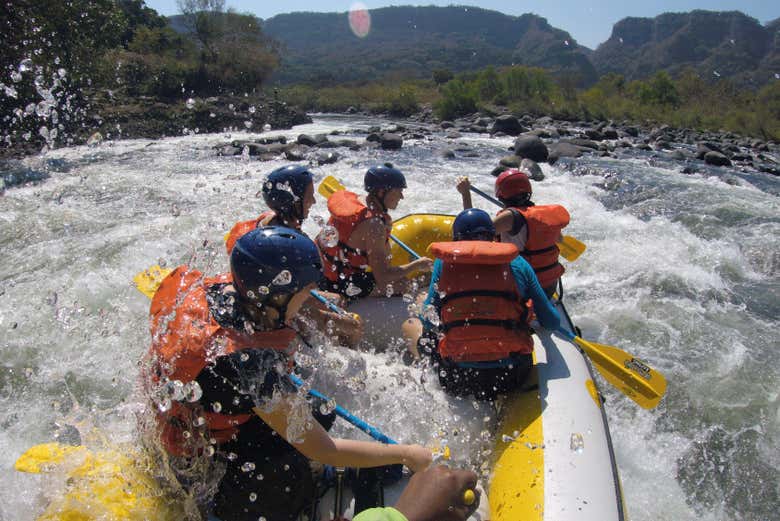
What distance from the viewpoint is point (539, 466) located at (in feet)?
8.30

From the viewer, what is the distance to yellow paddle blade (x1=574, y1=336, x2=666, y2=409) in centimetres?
336

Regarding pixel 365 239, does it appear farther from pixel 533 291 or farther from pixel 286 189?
pixel 533 291

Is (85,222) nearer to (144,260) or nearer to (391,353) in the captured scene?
(144,260)

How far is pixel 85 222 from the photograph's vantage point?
8.12 metres

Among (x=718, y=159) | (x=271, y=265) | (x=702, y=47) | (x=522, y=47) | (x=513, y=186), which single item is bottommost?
(x=718, y=159)

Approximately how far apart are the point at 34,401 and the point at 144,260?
2.92 metres

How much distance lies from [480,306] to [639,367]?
1324mm

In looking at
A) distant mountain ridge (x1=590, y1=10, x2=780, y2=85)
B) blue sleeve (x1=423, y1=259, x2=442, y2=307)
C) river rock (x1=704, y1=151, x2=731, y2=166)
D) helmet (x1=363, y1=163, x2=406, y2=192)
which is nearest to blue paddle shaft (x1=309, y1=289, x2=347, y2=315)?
blue sleeve (x1=423, y1=259, x2=442, y2=307)

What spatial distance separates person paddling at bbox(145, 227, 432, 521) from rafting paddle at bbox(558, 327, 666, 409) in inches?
78.1

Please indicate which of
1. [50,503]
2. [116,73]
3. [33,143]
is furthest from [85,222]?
[116,73]

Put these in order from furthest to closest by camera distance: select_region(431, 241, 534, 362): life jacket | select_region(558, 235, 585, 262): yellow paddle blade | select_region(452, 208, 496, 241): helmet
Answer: select_region(558, 235, 585, 262): yellow paddle blade → select_region(452, 208, 496, 241): helmet → select_region(431, 241, 534, 362): life jacket

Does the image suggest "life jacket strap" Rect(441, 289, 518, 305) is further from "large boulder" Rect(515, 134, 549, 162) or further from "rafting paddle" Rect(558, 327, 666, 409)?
"large boulder" Rect(515, 134, 549, 162)

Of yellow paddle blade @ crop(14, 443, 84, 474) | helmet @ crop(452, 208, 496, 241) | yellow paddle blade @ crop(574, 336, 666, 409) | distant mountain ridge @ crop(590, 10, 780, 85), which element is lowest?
yellow paddle blade @ crop(574, 336, 666, 409)

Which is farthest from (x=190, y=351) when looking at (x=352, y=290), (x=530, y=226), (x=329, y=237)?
(x=530, y=226)
